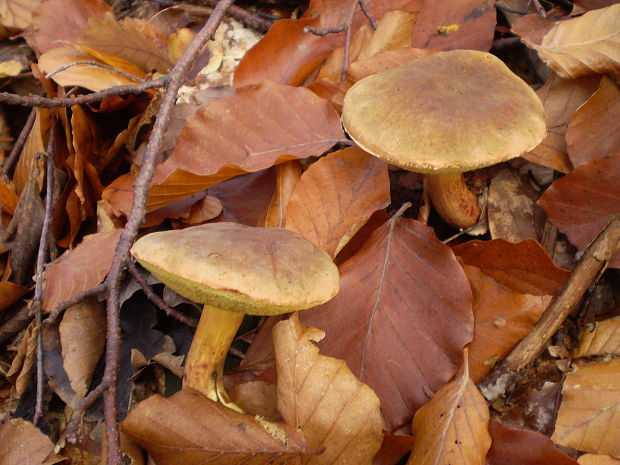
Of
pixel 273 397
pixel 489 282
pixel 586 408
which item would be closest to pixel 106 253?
pixel 273 397

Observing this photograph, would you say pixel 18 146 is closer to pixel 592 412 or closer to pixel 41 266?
pixel 41 266

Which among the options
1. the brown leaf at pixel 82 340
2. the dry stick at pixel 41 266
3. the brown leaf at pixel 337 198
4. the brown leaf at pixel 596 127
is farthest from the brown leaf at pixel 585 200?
the dry stick at pixel 41 266

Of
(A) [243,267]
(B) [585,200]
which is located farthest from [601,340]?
(A) [243,267]

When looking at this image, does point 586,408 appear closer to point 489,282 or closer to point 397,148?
point 489,282

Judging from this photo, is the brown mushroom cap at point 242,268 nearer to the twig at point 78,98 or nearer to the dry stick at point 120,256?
the dry stick at point 120,256

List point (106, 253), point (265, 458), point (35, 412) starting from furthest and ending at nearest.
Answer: point (106, 253) → point (35, 412) → point (265, 458)

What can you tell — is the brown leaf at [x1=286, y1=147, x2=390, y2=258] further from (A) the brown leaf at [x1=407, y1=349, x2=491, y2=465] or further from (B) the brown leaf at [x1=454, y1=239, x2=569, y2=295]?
(A) the brown leaf at [x1=407, y1=349, x2=491, y2=465]

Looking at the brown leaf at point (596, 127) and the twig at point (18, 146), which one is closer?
the brown leaf at point (596, 127)
